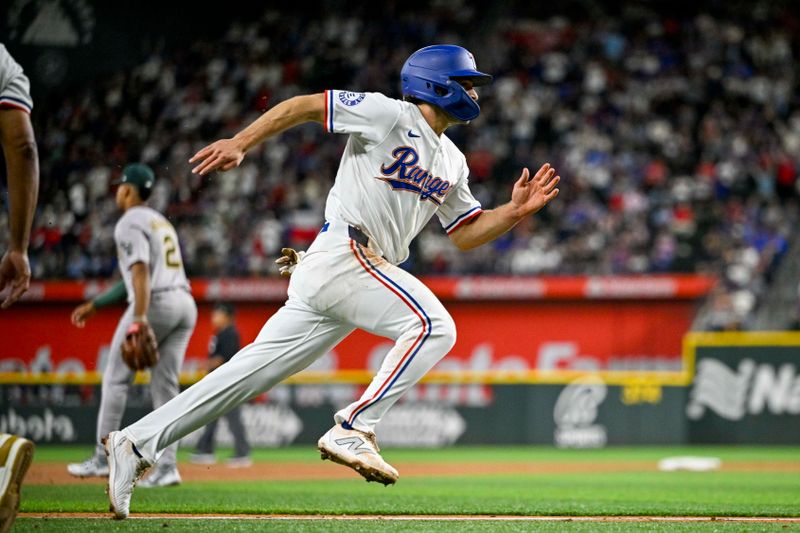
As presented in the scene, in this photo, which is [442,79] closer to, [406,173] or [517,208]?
[406,173]

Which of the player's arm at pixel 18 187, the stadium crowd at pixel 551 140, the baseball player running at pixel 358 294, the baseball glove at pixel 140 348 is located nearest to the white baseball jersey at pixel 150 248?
the baseball glove at pixel 140 348

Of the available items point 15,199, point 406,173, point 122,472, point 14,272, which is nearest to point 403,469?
point 122,472

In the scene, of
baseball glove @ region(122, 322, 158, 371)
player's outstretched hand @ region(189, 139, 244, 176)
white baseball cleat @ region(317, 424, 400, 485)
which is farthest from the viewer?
baseball glove @ region(122, 322, 158, 371)

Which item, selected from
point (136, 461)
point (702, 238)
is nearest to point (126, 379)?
point (136, 461)

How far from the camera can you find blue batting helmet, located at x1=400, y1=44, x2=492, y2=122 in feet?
17.6

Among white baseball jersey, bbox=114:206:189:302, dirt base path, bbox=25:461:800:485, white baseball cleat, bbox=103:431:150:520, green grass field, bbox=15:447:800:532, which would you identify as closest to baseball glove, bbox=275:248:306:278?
white baseball cleat, bbox=103:431:150:520

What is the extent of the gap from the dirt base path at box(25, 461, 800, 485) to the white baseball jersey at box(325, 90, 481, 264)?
506 centimetres

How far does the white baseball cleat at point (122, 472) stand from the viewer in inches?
198

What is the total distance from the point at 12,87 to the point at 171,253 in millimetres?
3972

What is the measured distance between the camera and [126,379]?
7957mm

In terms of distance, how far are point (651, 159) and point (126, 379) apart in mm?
15670

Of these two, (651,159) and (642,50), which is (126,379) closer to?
(651,159)

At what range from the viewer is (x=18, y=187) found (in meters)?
4.23

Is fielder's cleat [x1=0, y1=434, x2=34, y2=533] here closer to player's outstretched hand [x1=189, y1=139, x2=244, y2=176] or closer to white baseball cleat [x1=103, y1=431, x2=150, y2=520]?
white baseball cleat [x1=103, y1=431, x2=150, y2=520]
